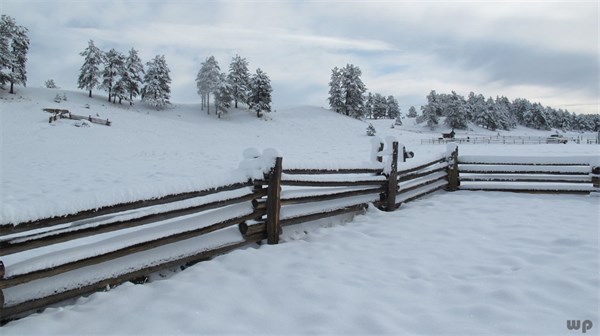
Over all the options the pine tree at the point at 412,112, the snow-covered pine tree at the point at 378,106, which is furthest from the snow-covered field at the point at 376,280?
the pine tree at the point at 412,112

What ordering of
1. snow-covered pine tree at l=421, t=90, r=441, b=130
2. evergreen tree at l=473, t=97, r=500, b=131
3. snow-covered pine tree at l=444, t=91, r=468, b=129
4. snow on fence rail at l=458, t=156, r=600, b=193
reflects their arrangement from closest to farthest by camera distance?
snow on fence rail at l=458, t=156, r=600, b=193
snow-covered pine tree at l=444, t=91, r=468, b=129
snow-covered pine tree at l=421, t=90, r=441, b=130
evergreen tree at l=473, t=97, r=500, b=131

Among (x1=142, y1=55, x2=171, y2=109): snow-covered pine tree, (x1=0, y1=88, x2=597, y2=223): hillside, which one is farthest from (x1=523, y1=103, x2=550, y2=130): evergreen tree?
(x1=142, y1=55, x2=171, y2=109): snow-covered pine tree

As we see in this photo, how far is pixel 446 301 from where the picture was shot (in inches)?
136

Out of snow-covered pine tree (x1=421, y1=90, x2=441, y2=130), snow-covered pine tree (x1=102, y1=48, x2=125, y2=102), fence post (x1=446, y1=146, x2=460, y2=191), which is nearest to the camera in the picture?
fence post (x1=446, y1=146, x2=460, y2=191)

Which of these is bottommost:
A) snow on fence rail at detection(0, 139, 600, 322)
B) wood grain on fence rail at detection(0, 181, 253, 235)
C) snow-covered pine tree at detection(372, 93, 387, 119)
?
snow on fence rail at detection(0, 139, 600, 322)

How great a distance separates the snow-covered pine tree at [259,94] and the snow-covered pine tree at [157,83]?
13184 mm

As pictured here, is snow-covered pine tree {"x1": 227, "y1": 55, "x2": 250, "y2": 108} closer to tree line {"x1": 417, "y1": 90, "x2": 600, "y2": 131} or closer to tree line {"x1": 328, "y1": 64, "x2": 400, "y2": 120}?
tree line {"x1": 328, "y1": 64, "x2": 400, "y2": 120}

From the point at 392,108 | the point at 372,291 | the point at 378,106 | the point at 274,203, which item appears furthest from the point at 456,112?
the point at 372,291

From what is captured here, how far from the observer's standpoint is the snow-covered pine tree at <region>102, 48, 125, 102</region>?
51.6 meters

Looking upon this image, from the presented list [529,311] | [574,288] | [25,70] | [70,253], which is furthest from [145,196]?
[25,70]

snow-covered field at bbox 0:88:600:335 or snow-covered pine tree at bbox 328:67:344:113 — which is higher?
snow-covered pine tree at bbox 328:67:344:113

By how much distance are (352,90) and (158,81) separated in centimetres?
3490

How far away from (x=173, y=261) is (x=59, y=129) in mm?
31402

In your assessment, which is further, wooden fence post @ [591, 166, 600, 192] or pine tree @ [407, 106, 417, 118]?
pine tree @ [407, 106, 417, 118]
